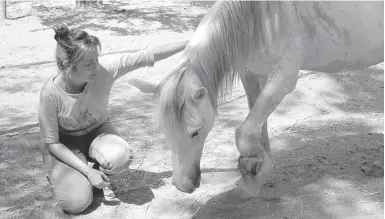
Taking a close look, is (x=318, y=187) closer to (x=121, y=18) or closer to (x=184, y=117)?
(x=184, y=117)

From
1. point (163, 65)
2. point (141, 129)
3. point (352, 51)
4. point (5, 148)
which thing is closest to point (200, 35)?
point (352, 51)

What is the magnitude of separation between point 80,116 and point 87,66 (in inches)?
15.9

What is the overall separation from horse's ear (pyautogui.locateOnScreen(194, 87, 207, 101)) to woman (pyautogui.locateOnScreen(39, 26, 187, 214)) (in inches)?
28.0

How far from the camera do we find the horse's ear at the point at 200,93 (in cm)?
229

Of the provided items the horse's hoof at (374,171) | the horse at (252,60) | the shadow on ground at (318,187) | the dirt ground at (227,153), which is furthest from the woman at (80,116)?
the horse's hoof at (374,171)

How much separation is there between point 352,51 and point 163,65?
2963mm

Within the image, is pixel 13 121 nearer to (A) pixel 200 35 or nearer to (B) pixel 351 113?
(A) pixel 200 35

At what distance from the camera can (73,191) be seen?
2.83 meters

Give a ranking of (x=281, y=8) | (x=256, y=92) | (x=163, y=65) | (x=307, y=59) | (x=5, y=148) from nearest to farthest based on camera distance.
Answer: (x=281, y=8) → (x=307, y=59) → (x=256, y=92) → (x=5, y=148) → (x=163, y=65)

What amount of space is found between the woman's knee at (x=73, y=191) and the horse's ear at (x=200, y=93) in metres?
1.01

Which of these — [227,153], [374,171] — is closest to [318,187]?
[374,171]

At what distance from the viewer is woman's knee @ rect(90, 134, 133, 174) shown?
2.92 m

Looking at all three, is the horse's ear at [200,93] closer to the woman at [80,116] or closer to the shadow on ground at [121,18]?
the woman at [80,116]

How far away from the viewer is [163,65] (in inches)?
218
